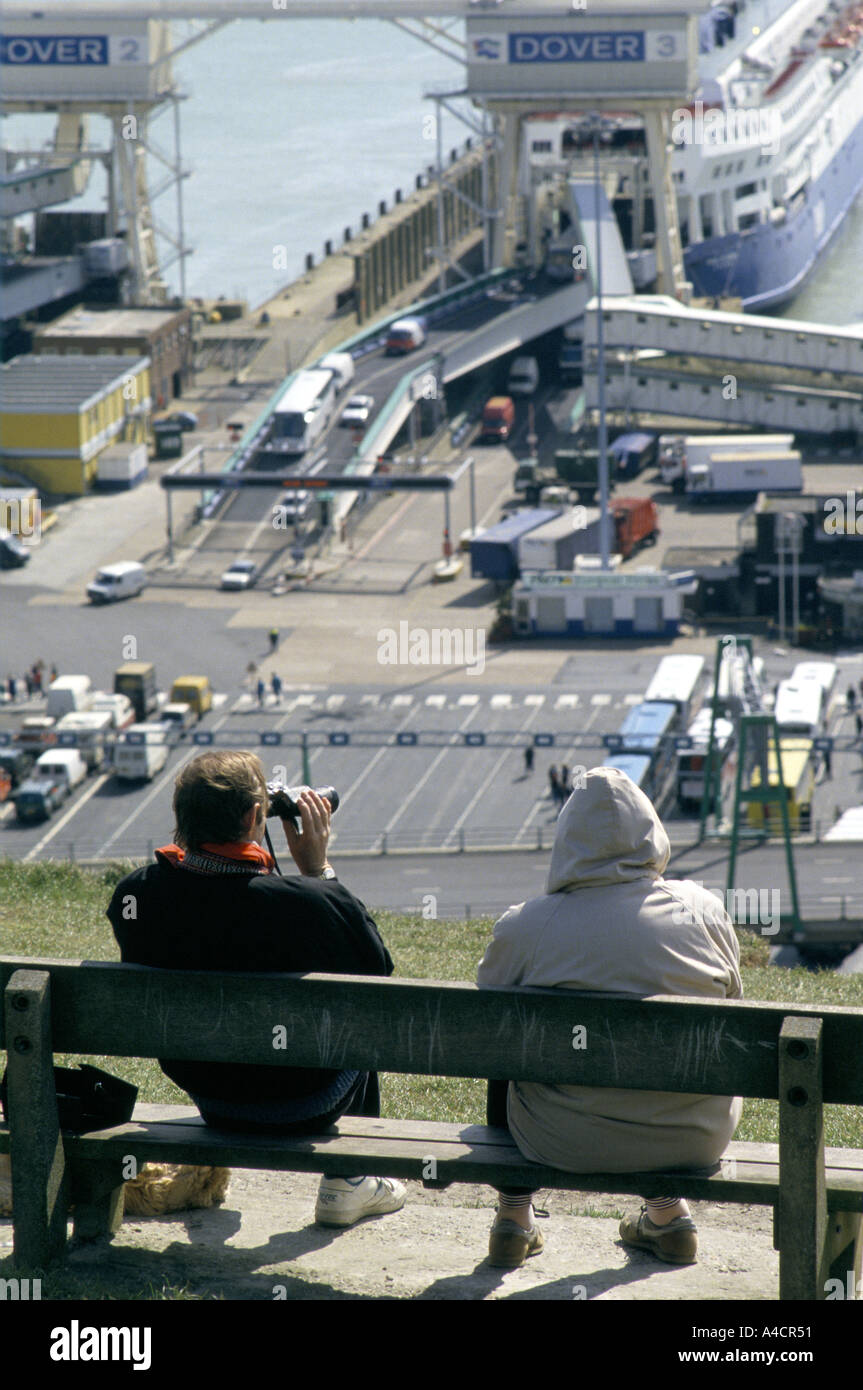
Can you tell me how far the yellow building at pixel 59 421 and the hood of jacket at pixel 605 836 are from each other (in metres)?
56.0

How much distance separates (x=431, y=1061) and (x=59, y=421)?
185ft

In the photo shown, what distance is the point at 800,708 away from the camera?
39188mm

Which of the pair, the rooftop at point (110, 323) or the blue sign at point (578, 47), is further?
the blue sign at point (578, 47)

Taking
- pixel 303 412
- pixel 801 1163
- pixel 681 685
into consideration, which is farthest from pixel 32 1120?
pixel 303 412

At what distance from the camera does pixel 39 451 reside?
5997 centimetres

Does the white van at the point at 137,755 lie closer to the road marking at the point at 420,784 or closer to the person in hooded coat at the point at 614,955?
the road marking at the point at 420,784

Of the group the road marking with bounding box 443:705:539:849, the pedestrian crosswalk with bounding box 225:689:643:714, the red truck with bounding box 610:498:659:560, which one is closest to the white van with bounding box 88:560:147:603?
the pedestrian crosswalk with bounding box 225:689:643:714

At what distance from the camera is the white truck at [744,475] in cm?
5700

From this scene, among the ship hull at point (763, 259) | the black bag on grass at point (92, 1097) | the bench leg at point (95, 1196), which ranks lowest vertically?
the bench leg at point (95, 1196)

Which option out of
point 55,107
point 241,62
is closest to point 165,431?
point 55,107

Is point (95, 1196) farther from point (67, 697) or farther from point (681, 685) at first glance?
point (67, 697)

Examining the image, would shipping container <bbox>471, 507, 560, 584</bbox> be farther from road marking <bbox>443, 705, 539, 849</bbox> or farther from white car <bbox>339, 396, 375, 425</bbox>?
road marking <bbox>443, 705, 539, 849</bbox>

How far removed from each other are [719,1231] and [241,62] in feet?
466

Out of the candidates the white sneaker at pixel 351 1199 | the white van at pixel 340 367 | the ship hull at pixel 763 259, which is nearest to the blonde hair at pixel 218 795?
the white sneaker at pixel 351 1199
